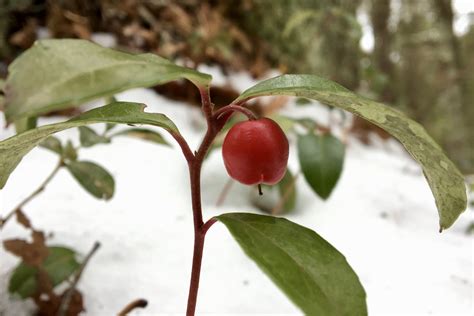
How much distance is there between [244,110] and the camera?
415mm

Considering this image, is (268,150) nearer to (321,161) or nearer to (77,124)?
(77,124)

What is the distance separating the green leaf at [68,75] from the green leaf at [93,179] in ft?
1.56

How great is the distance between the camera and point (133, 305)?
26.1 inches

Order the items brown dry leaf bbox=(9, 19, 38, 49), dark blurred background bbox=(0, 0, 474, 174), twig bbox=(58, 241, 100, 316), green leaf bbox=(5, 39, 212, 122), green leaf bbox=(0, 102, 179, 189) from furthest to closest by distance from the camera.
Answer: dark blurred background bbox=(0, 0, 474, 174) < brown dry leaf bbox=(9, 19, 38, 49) < twig bbox=(58, 241, 100, 316) < green leaf bbox=(0, 102, 179, 189) < green leaf bbox=(5, 39, 212, 122)

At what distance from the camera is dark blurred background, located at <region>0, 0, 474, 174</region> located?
68.3 inches

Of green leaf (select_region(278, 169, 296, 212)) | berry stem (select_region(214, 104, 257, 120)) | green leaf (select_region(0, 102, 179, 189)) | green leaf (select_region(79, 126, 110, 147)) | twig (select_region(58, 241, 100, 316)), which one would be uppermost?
berry stem (select_region(214, 104, 257, 120))

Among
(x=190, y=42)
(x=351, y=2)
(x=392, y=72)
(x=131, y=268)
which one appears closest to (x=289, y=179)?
(x=131, y=268)

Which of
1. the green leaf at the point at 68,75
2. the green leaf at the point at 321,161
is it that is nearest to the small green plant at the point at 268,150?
the green leaf at the point at 68,75

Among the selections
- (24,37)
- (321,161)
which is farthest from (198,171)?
(24,37)

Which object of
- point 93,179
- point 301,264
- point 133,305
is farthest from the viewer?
point 93,179

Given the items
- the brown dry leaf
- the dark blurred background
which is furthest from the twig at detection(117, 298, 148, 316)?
the brown dry leaf

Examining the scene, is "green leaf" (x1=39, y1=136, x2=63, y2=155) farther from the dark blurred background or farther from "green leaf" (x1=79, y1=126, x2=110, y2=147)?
the dark blurred background

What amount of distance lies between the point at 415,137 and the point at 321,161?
561mm

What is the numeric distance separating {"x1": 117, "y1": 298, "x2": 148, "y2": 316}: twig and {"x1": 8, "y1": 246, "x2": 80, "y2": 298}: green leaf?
14 cm
